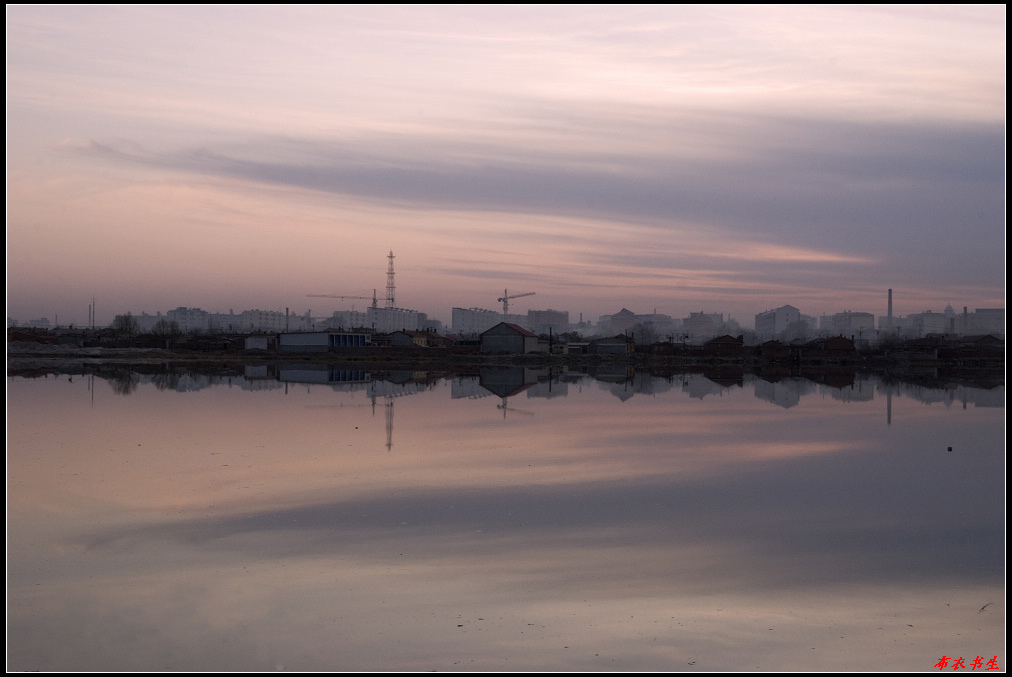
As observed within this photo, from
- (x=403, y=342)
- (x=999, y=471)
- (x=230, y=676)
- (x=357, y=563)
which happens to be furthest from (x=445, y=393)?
(x=403, y=342)

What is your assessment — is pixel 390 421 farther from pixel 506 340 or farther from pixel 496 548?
pixel 506 340

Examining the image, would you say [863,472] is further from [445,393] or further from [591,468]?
[445,393]

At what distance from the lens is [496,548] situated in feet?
37.6

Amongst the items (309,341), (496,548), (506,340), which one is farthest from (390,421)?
(309,341)

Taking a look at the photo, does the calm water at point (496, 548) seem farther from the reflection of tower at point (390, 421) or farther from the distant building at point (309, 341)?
the distant building at point (309, 341)

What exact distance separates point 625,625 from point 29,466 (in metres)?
13.9

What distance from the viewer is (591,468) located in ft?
59.4

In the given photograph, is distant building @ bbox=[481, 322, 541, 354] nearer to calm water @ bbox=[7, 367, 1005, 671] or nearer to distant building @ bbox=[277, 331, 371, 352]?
distant building @ bbox=[277, 331, 371, 352]

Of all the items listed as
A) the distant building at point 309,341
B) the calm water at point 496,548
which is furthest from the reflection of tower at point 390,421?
the distant building at point 309,341

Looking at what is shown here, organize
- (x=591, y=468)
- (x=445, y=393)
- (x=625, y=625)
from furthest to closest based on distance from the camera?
(x=445, y=393) → (x=591, y=468) → (x=625, y=625)

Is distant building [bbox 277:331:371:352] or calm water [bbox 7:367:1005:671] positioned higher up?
distant building [bbox 277:331:371:352]

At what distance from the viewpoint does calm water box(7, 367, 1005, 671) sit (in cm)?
820

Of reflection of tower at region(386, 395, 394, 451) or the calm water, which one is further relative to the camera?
reflection of tower at region(386, 395, 394, 451)

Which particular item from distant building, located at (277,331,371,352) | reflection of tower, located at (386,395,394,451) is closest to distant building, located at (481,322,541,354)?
distant building, located at (277,331,371,352)
